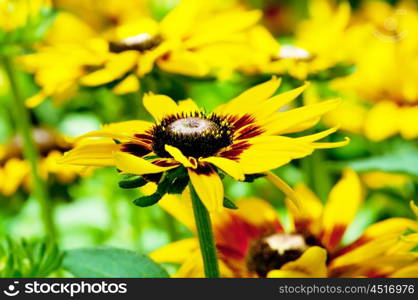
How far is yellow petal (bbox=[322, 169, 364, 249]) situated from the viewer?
0.84m

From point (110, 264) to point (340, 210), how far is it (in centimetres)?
23

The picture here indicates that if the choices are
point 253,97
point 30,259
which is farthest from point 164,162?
point 30,259

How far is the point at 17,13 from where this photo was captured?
3.44 feet

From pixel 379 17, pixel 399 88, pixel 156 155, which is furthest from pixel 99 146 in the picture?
pixel 379 17

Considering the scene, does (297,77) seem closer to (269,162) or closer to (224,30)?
(224,30)

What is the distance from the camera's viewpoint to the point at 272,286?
2.26 ft

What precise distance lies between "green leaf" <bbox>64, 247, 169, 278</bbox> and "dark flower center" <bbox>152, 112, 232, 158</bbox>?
0.36 feet

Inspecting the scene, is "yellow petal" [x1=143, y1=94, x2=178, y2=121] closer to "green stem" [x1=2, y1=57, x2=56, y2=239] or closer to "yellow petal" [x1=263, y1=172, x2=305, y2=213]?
"yellow petal" [x1=263, y1=172, x2=305, y2=213]

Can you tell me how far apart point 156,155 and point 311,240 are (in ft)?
0.71

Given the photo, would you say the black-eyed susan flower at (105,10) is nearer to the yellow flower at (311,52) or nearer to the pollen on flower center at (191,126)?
the yellow flower at (311,52)

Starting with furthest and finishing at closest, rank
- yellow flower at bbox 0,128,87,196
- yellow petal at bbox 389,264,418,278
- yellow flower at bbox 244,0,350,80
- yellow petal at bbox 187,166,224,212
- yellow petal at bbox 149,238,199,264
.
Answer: yellow flower at bbox 0,128,87,196 → yellow flower at bbox 244,0,350,80 → yellow petal at bbox 149,238,199,264 → yellow petal at bbox 389,264,418,278 → yellow petal at bbox 187,166,224,212

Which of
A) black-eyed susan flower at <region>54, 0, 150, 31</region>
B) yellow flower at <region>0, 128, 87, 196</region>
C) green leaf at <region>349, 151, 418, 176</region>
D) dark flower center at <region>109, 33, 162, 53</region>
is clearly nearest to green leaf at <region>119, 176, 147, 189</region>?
green leaf at <region>349, 151, 418, 176</region>

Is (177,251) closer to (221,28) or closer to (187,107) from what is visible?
(187,107)

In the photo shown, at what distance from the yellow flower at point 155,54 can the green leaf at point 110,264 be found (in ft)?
0.86
